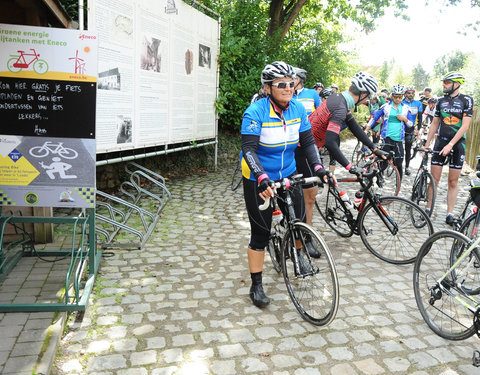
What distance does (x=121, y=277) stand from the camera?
4.51 meters

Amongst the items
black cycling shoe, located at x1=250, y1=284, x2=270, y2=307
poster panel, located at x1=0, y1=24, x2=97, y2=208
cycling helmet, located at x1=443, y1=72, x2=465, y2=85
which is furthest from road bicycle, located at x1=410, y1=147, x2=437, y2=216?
poster panel, located at x1=0, y1=24, x2=97, y2=208

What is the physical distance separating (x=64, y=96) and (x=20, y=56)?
17.3 inches

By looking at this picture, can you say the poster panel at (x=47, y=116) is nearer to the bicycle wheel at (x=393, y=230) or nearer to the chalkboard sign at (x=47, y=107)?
the chalkboard sign at (x=47, y=107)

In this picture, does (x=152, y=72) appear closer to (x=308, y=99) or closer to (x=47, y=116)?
(x=308, y=99)

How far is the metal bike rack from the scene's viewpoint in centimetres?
357

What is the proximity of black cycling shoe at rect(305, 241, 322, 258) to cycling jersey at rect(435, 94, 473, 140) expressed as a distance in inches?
152

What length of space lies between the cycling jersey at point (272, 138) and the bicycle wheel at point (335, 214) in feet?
5.76

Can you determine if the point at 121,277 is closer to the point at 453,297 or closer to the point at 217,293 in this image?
the point at 217,293

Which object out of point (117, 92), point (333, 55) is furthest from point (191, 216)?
point (333, 55)

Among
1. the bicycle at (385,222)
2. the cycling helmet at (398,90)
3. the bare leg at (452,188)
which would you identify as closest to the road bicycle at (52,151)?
the bicycle at (385,222)

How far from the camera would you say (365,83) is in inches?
195

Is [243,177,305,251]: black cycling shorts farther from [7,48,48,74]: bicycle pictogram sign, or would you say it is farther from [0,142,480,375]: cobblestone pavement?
[7,48,48,74]: bicycle pictogram sign

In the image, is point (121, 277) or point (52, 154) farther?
point (121, 277)

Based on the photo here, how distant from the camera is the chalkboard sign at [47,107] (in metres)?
3.67
